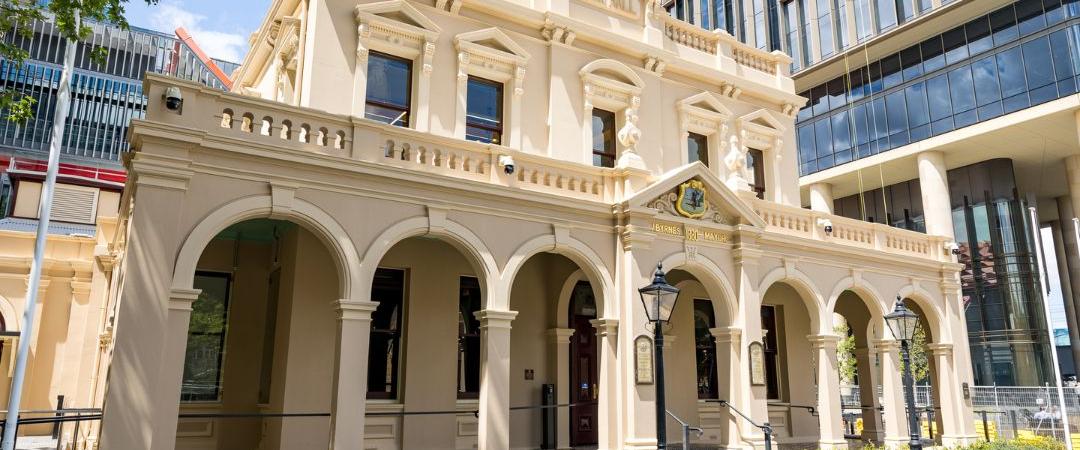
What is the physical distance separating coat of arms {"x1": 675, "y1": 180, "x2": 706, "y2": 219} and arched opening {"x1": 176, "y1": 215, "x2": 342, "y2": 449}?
6.76m

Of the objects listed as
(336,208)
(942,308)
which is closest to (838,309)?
(942,308)

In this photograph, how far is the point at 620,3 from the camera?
1847 cm

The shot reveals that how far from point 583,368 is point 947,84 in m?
25.0


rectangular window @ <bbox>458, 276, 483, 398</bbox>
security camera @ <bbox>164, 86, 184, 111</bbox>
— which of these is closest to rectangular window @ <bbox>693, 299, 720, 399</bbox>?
rectangular window @ <bbox>458, 276, 483, 398</bbox>

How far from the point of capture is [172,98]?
10.3 m

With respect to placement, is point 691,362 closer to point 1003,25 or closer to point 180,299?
point 180,299

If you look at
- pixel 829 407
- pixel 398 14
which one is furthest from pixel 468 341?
pixel 829 407

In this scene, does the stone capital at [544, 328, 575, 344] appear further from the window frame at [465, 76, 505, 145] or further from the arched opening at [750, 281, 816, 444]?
the arched opening at [750, 281, 816, 444]

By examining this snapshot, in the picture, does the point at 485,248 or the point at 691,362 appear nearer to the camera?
the point at 485,248

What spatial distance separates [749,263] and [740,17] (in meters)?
28.6

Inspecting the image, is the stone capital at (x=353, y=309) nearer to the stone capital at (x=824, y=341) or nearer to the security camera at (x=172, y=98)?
the security camera at (x=172, y=98)

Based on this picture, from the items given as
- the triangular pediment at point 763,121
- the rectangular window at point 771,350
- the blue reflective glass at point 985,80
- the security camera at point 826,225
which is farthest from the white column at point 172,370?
the blue reflective glass at point 985,80

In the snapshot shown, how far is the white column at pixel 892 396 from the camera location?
1723 centimetres

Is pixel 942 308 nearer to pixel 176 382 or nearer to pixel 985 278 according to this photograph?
pixel 985 278
